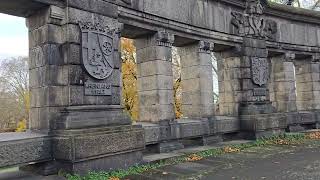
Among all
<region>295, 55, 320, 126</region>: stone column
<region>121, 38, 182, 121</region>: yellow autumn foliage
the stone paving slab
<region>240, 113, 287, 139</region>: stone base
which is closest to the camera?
the stone paving slab

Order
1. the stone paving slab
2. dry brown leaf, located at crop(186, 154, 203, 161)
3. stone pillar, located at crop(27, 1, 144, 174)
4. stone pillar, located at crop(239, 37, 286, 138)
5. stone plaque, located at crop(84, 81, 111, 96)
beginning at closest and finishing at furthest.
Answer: stone pillar, located at crop(27, 1, 144, 174)
stone plaque, located at crop(84, 81, 111, 96)
the stone paving slab
dry brown leaf, located at crop(186, 154, 203, 161)
stone pillar, located at crop(239, 37, 286, 138)

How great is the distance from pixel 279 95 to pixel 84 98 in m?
10.3

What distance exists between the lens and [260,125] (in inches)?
487

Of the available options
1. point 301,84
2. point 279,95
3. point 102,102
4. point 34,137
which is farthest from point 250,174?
point 301,84

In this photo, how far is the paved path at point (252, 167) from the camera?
22.5ft

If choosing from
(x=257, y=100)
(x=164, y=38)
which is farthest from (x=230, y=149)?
(x=164, y=38)

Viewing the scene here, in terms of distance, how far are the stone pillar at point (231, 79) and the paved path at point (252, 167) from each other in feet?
10.5

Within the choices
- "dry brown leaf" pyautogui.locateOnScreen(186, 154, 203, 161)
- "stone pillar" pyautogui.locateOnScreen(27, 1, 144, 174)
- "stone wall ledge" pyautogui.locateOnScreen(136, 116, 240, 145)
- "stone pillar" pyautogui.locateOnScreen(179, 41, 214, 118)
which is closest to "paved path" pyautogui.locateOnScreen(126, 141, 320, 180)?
"dry brown leaf" pyautogui.locateOnScreen(186, 154, 203, 161)

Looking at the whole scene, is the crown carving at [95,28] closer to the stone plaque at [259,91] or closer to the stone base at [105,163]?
the stone base at [105,163]

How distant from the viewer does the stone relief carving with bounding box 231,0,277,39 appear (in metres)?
13.1

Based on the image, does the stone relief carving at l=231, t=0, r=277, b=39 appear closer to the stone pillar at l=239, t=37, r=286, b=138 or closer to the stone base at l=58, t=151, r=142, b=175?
the stone pillar at l=239, t=37, r=286, b=138

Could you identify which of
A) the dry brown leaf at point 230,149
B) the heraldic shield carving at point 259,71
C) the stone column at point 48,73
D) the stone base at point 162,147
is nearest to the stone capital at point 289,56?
the heraldic shield carving at point 259,71

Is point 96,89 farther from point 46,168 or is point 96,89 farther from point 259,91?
point 259,91

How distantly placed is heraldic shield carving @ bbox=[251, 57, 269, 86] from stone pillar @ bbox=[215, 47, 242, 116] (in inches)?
10.6
